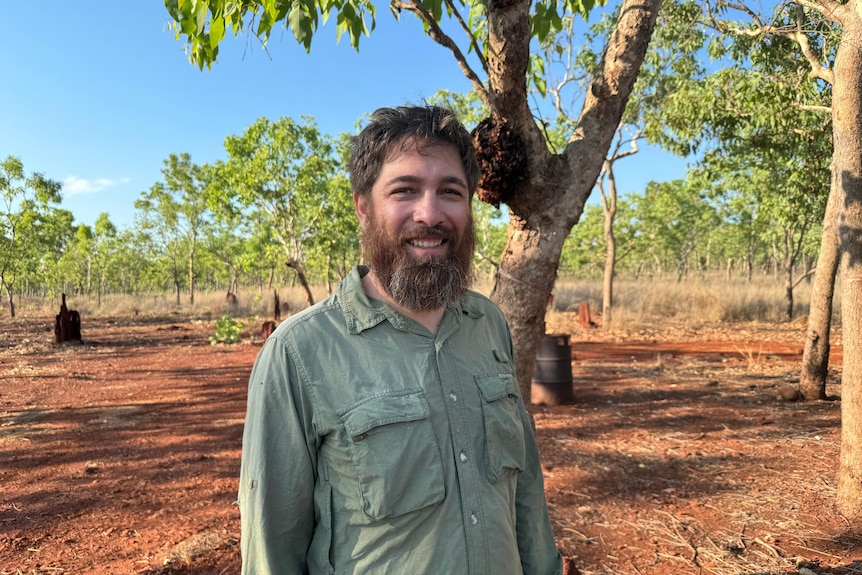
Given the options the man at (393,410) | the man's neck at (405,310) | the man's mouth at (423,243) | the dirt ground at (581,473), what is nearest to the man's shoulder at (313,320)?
the man at (393,410)

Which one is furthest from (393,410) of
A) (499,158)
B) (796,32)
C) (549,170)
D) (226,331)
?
(226,331)

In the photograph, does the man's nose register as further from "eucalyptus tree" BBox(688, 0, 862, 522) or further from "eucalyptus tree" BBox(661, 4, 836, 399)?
"eucalyptus tree" BBox(661, 4, 836, 399)

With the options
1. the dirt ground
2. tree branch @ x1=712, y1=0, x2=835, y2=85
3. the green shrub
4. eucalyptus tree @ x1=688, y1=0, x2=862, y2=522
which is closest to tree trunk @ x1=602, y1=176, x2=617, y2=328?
the dirt ground

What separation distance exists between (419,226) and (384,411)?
473mm

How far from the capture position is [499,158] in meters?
2.27

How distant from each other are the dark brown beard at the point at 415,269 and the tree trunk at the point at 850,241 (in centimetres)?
302

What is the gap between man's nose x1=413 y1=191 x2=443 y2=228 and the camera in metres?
1.37

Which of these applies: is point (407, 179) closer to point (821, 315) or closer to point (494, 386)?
point (494, 386)

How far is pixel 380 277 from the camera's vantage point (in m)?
1.42

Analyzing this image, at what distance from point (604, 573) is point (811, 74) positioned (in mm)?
5687

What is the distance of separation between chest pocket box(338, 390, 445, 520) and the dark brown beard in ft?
0.87

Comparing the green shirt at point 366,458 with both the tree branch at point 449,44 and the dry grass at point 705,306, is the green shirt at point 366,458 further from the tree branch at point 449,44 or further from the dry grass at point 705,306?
the dry grass at point 705,306

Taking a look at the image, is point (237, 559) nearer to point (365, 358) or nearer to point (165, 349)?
point (365, 358)

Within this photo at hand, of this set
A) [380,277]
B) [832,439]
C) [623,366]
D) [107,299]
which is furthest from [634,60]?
[107,299]
